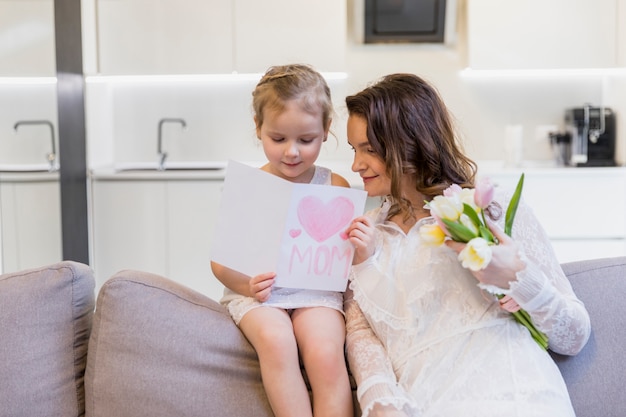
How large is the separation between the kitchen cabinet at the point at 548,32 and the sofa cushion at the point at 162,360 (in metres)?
2.74

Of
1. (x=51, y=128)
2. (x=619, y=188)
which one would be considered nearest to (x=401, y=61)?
(x=619, y=188)

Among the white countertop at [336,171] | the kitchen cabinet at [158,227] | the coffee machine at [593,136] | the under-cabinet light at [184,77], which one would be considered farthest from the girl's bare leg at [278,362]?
the coffee machine at [593,136]

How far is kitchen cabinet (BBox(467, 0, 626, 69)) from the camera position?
3762mm

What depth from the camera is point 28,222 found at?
141 inches

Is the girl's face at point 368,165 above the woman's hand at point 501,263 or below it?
above

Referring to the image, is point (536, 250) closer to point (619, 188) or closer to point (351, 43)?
point (619, 188)

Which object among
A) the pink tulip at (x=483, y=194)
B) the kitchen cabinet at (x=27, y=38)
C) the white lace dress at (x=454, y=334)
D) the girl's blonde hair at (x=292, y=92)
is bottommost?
the white lace dress at (x=454, y=334)

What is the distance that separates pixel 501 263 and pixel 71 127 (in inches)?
107

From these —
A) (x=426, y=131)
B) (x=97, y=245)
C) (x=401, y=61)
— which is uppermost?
(x=401, y=61)

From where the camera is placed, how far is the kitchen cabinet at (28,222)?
355 centimetres

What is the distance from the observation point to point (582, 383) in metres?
1.54

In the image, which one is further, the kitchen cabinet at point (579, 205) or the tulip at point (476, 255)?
the kitchen cabinet at point (579, 205)

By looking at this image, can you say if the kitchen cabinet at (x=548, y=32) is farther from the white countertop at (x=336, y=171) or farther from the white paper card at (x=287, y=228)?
the white paper card at (x=287, y=228)

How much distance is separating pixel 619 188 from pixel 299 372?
104 inches
